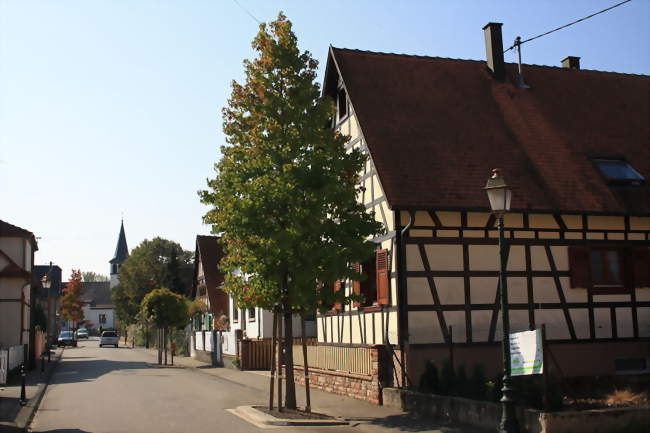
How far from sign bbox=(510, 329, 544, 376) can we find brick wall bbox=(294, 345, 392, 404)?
5442mm

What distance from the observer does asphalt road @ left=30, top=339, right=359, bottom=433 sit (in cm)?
1425

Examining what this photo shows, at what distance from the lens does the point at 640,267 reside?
19578mm

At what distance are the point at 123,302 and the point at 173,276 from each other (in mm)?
18480

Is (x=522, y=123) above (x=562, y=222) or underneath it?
above

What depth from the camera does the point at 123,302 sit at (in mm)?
82062

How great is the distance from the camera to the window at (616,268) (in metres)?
19.4

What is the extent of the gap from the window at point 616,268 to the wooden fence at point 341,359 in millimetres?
6195

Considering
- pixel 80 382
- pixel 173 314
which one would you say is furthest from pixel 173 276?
pixel 80 382

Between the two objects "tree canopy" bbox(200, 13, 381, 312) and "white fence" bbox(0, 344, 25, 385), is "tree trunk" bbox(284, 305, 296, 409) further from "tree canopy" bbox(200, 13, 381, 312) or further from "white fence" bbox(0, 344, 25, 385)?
"white fence" bbox(0, 344, 25, 385)

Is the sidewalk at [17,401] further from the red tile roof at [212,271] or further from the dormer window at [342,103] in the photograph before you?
the red tile roof at [212,271]

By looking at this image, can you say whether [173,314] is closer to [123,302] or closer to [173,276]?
[173,276]

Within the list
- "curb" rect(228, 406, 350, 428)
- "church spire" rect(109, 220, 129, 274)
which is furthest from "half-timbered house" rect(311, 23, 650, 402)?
"church spire" rect(109, 220, 129, 274)

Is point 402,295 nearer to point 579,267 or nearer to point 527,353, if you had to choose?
point 579,267

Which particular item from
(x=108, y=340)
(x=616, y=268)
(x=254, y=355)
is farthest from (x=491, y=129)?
(x=108, y=340)
